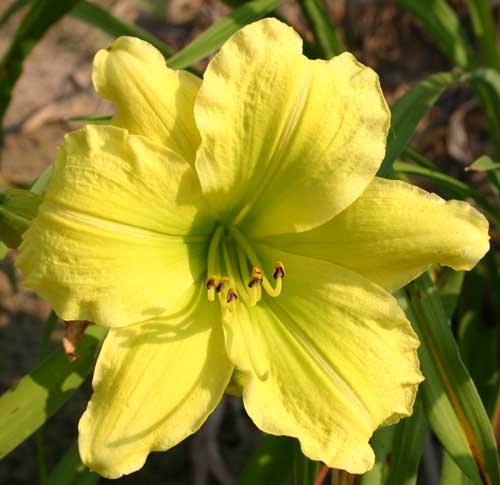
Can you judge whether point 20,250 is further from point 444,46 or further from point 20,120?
point 20,120

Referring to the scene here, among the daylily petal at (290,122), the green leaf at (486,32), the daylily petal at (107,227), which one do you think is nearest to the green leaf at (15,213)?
the daylily petal at (107,227)

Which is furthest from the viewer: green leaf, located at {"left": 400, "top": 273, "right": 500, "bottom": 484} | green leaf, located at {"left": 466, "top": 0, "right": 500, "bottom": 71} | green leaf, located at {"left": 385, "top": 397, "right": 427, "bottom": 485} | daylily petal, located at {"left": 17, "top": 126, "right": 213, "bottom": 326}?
green leaf, located at {"left": 466, "top": 0, "right": 500, "bottom": 71}

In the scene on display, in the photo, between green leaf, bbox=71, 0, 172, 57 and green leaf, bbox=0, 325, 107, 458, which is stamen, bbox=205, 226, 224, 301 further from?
green leaf, bbox=71, 0, 172, 57

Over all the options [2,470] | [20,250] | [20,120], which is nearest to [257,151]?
[20,250]

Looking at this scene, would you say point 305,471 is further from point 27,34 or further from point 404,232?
point 27,34

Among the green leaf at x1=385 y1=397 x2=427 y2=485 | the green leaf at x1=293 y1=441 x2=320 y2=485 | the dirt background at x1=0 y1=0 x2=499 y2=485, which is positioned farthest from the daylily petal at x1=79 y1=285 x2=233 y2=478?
the dirt background at x1=0 y1=0 x2=499 y2=485

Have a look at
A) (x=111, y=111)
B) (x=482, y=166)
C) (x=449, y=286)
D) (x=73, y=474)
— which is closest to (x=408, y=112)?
(x=482, y=166)

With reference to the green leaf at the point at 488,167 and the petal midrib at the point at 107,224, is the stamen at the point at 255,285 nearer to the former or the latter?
the petal midrib at the point at 107,224
